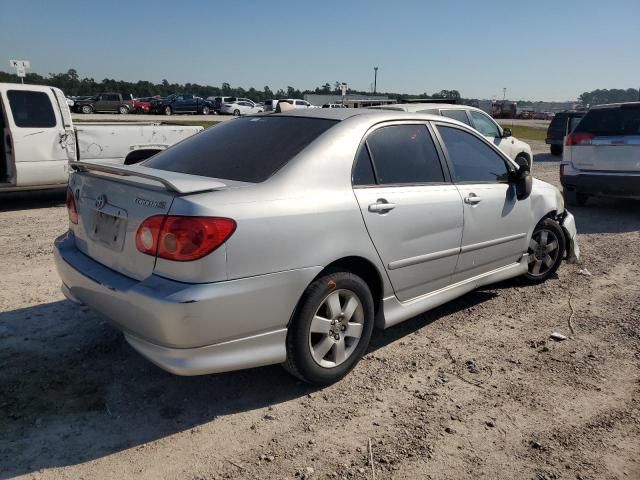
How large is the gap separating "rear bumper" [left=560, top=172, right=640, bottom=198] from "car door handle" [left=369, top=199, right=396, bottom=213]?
21.5ft

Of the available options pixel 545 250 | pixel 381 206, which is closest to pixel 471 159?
pixel 381 206

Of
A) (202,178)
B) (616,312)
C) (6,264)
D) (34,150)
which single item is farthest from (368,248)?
(34,150)

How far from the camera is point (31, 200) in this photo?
9.20 meters

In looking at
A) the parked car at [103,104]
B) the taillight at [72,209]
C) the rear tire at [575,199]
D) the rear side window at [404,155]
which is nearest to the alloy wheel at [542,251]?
the rear side window at [404,155]

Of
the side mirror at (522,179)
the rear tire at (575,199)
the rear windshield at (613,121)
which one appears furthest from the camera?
the rear tire at (575,199)

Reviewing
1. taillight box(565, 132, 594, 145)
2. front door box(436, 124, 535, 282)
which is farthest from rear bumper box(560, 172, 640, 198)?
front door box(436, 124, 535, 282)

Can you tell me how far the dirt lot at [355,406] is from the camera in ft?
8.73

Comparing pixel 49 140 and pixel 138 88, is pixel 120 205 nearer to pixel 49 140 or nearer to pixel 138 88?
pixel 49 140

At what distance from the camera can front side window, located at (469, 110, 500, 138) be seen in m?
10.5

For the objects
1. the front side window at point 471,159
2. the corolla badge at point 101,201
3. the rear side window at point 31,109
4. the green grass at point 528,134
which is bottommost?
the green grass at point 528,134

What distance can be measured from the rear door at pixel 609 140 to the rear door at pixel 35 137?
330 inches

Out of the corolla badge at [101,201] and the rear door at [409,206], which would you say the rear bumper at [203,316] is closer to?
the corolla badge at [101,201]

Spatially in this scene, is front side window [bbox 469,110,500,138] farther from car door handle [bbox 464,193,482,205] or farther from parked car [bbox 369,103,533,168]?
car door handle [bbox 464,193,482,205]

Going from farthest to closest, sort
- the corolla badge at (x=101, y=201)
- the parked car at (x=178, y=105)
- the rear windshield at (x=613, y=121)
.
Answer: the parked car at (x=178, y=105) < the rear windshield at (x=613, y=121) < the corolla badge at (x=101, y=201)
